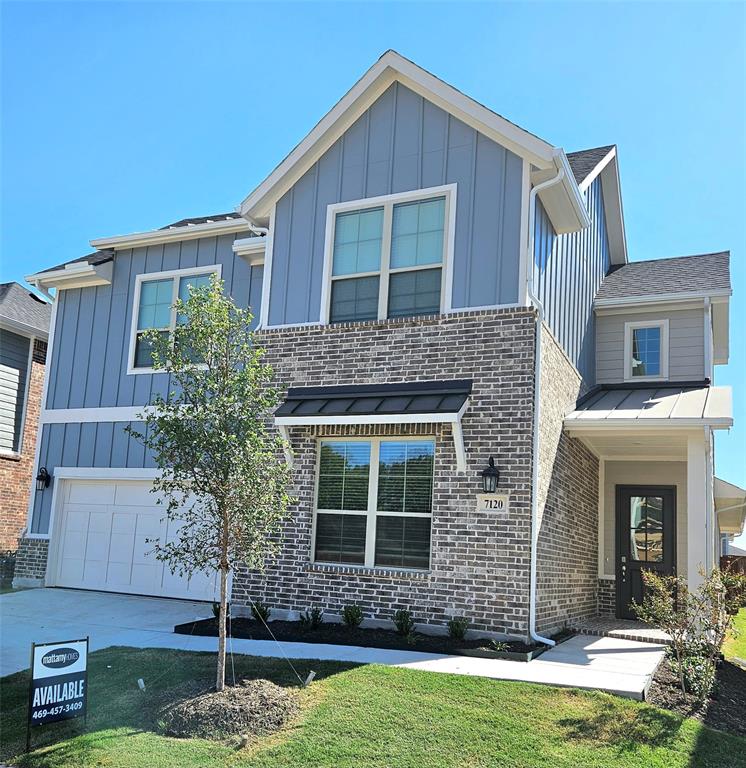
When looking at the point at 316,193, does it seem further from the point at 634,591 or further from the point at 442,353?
the point at 634,591

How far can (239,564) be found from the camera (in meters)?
11.6

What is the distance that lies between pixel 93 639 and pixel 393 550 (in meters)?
4.09

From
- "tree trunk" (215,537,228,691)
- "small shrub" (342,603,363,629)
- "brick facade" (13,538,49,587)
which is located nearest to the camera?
"tree trunk" (215,537,228,691)

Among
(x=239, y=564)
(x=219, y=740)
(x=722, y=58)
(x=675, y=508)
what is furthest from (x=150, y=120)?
(x=675, y=508)

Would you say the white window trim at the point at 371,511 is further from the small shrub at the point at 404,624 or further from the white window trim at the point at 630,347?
the white window trim at the point at 630,347

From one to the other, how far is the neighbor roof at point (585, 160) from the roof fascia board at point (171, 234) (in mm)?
6117

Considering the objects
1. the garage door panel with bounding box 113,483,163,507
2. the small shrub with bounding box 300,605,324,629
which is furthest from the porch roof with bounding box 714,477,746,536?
the garage door panel with bounding box 113,483,163,507

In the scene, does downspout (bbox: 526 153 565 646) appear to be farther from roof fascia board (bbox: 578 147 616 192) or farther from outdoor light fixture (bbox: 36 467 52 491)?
outdoor light fixture (bbox: 36 467 52 491)

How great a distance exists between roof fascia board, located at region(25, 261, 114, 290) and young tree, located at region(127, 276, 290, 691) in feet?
27.7

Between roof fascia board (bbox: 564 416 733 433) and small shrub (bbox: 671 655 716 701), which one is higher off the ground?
roof fascia board (bbox: 564 416 733 433)

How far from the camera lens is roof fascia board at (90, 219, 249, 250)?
14.4m

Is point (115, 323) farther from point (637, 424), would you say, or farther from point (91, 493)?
point (637, 424)

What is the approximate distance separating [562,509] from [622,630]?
2.07 m

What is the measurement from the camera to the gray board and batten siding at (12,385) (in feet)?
57.0
